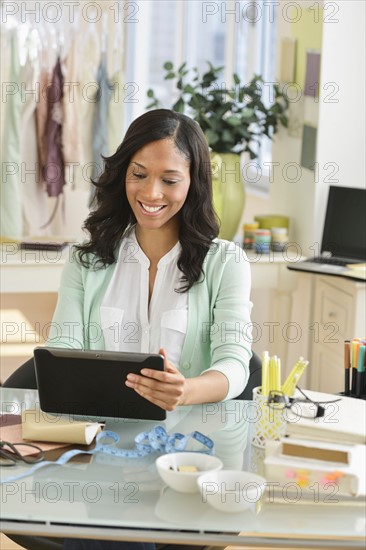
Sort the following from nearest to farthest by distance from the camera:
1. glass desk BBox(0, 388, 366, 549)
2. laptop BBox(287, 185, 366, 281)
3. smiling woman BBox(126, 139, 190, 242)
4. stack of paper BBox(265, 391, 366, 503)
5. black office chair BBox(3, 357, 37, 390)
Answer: glass desk BBox(0, 388, 366, 549) → stack of paper BBox(265, 391, 366, 503) → smiling woman BBox(126, 139, 190, 242) → black office chair BBox(3, 357, 37, 390) → laptop BBox(287, 185, 366, 281)

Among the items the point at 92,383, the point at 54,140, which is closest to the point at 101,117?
the point at 54,140

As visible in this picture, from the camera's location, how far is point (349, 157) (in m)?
4.04

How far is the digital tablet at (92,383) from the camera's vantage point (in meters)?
1.89

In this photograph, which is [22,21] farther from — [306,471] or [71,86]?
[306,471]

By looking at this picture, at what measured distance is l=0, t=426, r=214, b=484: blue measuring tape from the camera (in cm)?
183

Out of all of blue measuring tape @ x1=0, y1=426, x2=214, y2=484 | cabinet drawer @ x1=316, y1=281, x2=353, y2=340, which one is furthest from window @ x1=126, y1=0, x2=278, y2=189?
blue measuring tape @ x1=0, y1=426, x2=214, y2=484

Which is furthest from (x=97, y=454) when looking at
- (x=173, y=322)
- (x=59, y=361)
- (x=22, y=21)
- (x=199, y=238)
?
(x=22, y=21)

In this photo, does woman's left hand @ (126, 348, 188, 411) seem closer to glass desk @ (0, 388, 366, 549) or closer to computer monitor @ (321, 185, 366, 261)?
glass desk @ (0, 388, 366, 549)

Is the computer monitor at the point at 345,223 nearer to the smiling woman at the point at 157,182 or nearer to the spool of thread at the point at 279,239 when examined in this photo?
the spool of thread at the point at 279,239

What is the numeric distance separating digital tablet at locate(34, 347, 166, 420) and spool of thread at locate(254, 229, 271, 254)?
2.15 meters

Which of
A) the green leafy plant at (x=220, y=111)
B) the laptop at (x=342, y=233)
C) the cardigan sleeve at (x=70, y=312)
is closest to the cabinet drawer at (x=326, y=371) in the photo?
the laptop at (x=342, y=233)

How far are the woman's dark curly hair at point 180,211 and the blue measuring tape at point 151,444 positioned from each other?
602mm

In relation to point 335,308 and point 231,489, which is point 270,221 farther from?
point 231,489

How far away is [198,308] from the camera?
2.42 m
